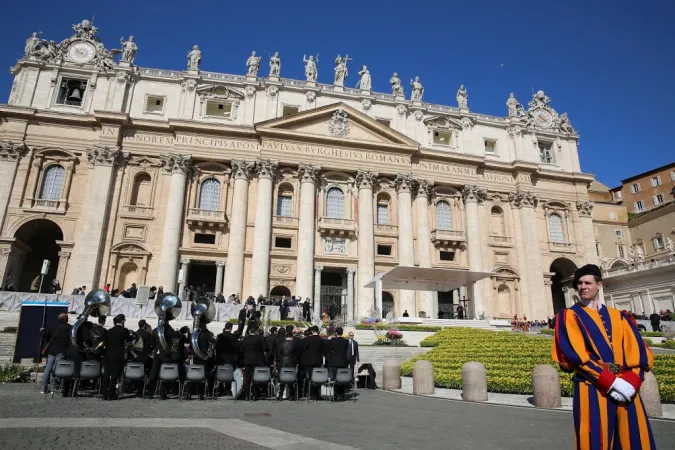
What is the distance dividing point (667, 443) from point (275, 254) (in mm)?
31427

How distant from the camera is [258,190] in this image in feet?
123

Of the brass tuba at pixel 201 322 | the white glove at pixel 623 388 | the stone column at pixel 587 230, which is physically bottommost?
the white glove at pixel 623 388

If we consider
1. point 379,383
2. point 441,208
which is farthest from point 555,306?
point 379,383

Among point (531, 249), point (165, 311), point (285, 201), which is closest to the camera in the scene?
point (165, 311)

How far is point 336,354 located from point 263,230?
978 inches

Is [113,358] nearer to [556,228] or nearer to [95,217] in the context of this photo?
[95,217]

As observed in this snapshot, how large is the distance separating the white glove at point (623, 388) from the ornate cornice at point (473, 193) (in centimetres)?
3974

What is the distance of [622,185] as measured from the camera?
61875mm

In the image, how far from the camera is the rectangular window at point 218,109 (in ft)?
131

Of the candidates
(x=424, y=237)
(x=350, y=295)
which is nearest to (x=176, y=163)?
(x=350, y=295)

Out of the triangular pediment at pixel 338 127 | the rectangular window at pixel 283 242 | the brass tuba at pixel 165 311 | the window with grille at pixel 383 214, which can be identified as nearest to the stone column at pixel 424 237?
the window with grille at pixel 383 214

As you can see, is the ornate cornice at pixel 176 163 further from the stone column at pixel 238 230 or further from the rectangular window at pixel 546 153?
the rectangular window at pixel 546 153

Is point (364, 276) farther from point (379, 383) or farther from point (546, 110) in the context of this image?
point (546, 110)

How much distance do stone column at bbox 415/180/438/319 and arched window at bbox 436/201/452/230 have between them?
1851 mm
